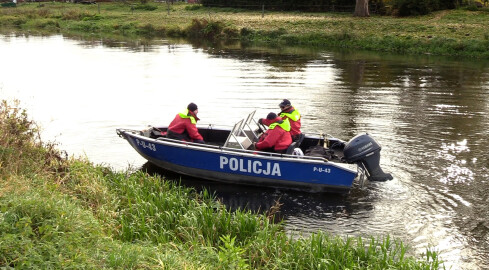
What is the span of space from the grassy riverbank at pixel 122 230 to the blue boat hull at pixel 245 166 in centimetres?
124

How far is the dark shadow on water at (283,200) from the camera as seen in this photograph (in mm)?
10383

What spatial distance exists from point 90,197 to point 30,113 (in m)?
9.69

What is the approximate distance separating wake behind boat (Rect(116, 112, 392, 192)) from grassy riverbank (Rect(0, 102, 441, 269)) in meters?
A: 1.28

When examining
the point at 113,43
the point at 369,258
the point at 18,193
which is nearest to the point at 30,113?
the point at 18,193

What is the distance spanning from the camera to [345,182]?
10.8m

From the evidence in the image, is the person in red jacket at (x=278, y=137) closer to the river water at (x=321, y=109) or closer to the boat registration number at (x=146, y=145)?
the river water at (x=321, y=109)

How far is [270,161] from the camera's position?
11055mm

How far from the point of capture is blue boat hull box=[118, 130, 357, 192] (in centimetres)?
1088

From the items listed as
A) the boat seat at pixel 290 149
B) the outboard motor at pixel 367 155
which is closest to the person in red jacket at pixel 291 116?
the boat seat at pixel 290 149

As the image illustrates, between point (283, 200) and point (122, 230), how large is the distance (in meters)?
3.99

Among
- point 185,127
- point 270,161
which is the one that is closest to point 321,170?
point 270,161

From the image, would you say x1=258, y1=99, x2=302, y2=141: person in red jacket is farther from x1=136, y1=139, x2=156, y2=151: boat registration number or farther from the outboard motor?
x1=136, y1=139, x2=156, y2=151: boat registration number

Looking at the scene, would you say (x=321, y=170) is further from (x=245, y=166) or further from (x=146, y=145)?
(x=146, y=145)

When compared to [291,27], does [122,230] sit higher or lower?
lower
